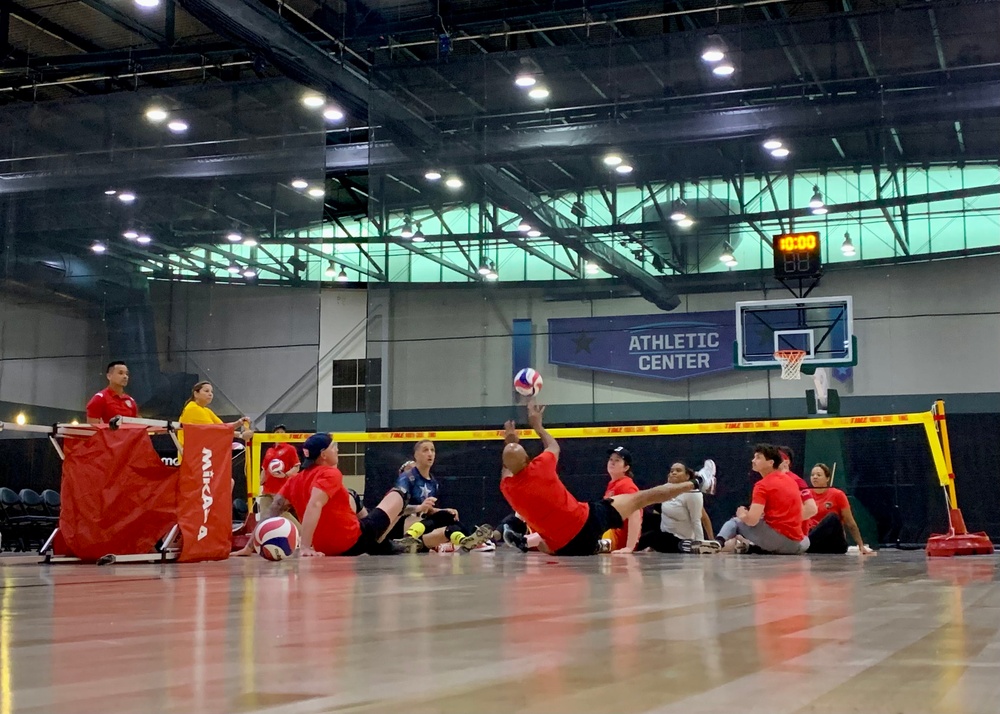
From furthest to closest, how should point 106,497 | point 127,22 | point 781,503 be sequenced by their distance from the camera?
1. point 127,22
2. point 781,503
3. point 106,497

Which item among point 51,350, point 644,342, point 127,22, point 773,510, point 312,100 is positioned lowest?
point 773,510

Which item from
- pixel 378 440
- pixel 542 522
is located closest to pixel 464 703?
pixel 542 522

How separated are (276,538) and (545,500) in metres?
2.35

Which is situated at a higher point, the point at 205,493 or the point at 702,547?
the point at 205,493

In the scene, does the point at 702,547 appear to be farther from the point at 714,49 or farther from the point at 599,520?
the point at 714,49

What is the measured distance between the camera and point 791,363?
16.3 m

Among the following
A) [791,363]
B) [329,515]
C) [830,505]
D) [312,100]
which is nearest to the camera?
[329,515]

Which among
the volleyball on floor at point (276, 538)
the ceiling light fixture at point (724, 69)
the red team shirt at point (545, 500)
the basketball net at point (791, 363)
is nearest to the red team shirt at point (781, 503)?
the red team shirt at point (545, 500)

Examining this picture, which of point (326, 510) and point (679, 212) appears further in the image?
point (679, 212)

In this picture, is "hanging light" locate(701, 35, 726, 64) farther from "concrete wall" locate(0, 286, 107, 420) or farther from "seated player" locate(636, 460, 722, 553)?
"concrete wall" locate(0, 286, 107, 420)

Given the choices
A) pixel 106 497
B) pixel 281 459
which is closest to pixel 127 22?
pixel 281 459

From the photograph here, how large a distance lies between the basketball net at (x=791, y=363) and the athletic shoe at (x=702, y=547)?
512 cm

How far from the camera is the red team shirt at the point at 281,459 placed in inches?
509

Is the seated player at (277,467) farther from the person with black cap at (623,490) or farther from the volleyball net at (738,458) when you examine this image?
the person with black cap at (623,490)
